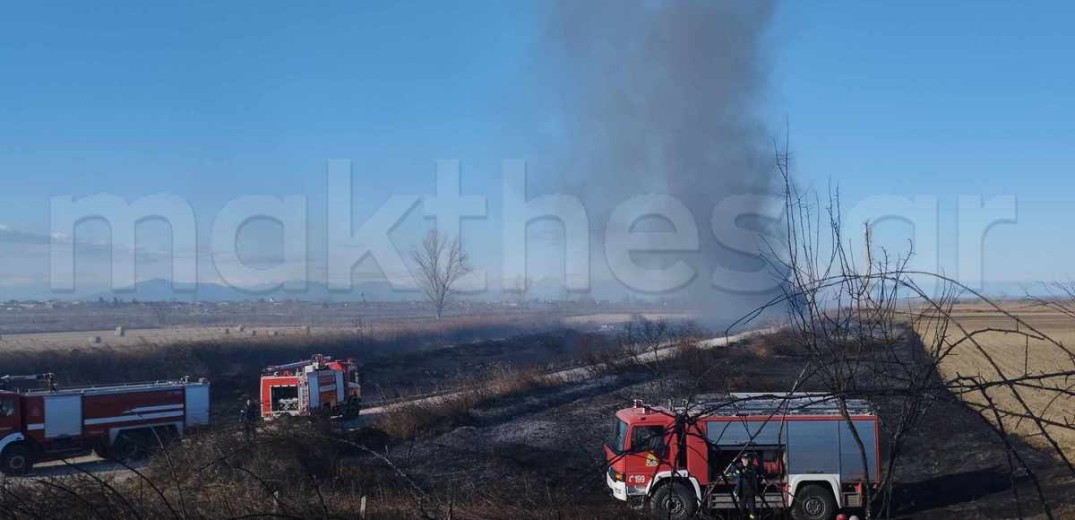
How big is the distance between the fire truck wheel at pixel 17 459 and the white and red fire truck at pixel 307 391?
6.77 metres

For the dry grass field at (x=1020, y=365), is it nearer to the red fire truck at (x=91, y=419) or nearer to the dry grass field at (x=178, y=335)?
the red fire truck at (x=91, y=419)

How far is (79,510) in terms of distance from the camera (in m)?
5.55

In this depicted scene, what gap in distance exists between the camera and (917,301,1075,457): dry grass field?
2965mm

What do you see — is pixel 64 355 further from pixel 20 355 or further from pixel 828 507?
pixel 828 507

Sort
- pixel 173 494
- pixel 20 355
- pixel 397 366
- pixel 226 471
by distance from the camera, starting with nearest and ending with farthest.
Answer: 1. pixel 173 494
2. pixel 226 471
3. pixel 20 355
4. pixel 397 366

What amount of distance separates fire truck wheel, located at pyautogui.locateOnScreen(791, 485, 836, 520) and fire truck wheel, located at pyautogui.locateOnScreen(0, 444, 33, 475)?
1733cm

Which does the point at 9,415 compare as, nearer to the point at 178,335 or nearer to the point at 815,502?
the point at 815,502

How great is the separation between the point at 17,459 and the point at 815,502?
18101 mm

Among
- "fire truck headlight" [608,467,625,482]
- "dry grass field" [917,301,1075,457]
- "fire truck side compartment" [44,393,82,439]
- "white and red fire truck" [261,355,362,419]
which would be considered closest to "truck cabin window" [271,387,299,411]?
"white and red fire truck" [261,355,362,419]

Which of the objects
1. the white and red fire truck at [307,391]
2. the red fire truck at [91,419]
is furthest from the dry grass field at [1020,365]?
the white and red fire truck at [307,391]

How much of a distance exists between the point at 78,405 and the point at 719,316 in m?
50.6

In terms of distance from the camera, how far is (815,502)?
13.8 m

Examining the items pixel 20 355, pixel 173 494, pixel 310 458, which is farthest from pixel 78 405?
pixel 20 355

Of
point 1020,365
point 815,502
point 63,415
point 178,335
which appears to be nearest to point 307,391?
point 63,415
